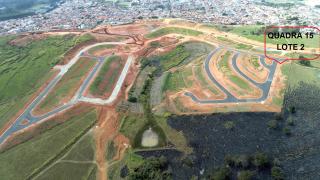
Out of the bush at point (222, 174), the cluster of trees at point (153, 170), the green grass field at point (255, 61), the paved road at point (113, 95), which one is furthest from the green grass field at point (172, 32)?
the bush at point (222, 174)

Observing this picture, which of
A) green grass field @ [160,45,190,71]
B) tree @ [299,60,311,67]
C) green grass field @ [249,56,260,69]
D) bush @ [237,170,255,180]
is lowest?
bush @ [237,170,255,180]

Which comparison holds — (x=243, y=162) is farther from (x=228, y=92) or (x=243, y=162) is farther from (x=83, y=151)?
(x=83, y=151)

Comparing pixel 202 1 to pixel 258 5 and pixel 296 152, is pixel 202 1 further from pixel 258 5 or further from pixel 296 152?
pixel 296 152

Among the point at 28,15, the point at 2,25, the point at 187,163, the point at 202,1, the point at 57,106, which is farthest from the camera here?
the point at 202,1

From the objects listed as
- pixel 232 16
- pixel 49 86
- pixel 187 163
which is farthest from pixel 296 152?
pixel 232 16

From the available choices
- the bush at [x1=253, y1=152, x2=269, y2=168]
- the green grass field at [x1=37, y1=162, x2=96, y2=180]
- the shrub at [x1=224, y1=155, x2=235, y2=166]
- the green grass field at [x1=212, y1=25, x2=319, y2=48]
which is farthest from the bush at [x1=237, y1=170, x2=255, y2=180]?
the green grass field at [x1=212, y1=25, x2=319, y2=48]

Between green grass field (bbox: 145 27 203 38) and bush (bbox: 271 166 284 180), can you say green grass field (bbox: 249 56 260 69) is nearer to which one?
green grass field (bbox: 145 27 203 38)
